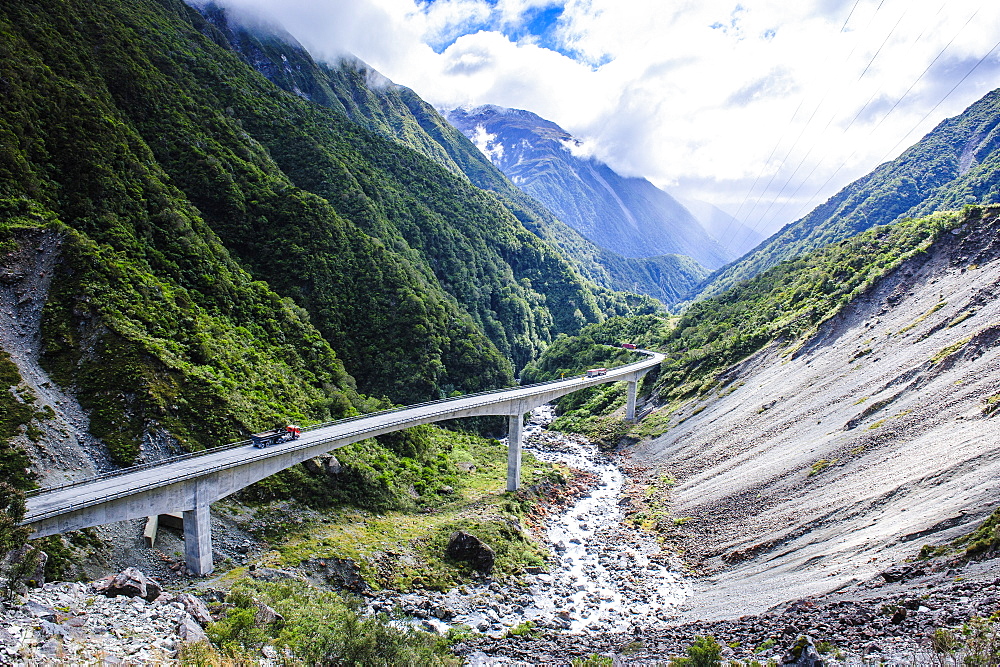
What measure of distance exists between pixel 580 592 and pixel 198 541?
899 inches

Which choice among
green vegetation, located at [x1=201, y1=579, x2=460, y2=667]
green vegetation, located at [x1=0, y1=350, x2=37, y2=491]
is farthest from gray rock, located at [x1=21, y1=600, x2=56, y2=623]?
green vegetation, located at [x1=0, y1=350, x2=37, y2=491]

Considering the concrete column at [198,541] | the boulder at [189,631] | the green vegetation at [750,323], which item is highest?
the green vegetation at [750,323]

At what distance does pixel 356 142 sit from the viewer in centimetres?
12162

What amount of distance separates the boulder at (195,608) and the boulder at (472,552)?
53.4 feet

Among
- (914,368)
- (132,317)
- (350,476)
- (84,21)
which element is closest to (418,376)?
(350,476)

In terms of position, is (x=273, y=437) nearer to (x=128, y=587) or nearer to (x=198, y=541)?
(x=198, y=541)

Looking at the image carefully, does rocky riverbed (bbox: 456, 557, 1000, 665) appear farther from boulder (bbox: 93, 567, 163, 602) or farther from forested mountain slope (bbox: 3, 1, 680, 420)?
forested mountain slope (bbox: 3, 1, 680, 420)

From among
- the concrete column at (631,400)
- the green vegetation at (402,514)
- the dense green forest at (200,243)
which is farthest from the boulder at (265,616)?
the concrete column at (631,400)

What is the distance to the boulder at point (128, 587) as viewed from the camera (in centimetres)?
2156

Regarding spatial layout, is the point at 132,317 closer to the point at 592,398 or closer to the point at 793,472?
the point at 793,472

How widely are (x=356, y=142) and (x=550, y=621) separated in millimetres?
113472

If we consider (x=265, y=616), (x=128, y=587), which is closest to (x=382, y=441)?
(x=265, y=616)

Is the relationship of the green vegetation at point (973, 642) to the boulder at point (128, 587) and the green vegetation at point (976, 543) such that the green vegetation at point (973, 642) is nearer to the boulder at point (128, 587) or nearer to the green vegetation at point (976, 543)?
the green vegetation at point (976, 543)

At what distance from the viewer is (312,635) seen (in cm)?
2320
